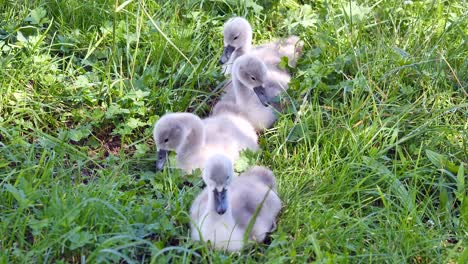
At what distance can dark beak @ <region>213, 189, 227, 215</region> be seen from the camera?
3.31 meters

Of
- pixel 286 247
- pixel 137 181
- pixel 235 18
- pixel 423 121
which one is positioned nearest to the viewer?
pixel 286 247

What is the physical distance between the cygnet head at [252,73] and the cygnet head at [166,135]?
563 mm

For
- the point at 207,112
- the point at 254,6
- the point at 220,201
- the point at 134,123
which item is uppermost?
the point at 220,201

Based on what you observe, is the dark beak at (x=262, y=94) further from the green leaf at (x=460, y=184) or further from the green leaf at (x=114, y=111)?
the green leaf at (x=460, y=184)

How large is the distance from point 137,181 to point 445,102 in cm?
172

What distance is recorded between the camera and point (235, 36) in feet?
15.3

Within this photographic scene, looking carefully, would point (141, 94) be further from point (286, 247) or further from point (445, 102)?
point (445, 102)

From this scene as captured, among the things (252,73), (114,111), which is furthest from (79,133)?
(252,73)

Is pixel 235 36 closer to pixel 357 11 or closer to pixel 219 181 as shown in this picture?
pixel 357 11

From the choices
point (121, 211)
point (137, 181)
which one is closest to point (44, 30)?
point (137, 181)

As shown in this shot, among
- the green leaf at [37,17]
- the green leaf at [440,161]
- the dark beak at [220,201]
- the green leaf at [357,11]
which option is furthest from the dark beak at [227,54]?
the dark beak at [220,201]

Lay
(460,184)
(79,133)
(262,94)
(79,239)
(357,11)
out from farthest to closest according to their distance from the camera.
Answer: (357,11)
(262,94)
(79,133)
(460,184)
(79,239)

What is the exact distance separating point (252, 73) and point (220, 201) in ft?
3.78

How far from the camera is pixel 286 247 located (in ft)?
11.0
